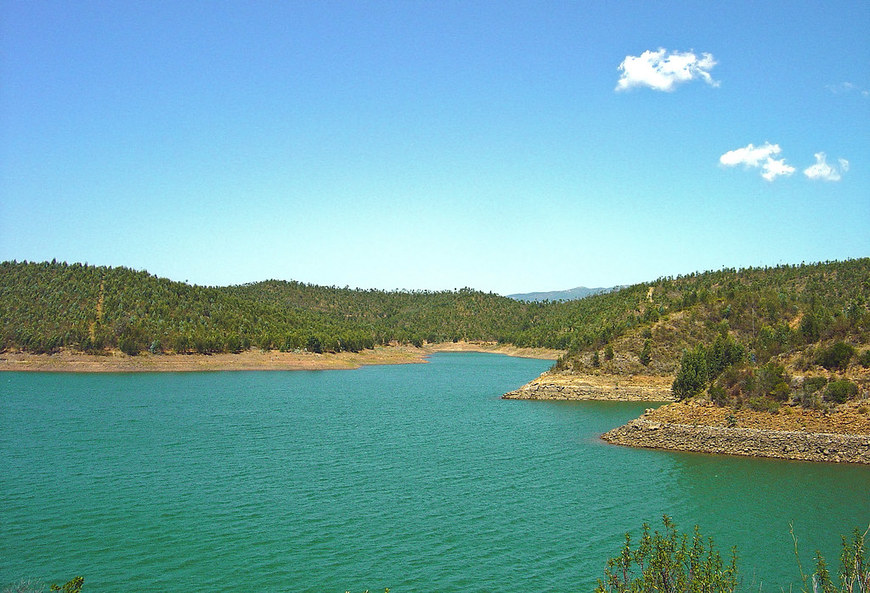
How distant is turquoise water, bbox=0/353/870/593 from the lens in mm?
19453

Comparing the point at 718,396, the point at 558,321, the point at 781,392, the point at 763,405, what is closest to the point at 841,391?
the point at 781,392

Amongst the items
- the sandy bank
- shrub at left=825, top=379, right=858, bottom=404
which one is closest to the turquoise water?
the sandy bank

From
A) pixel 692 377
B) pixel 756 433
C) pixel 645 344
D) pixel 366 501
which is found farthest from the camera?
pixel 645 344

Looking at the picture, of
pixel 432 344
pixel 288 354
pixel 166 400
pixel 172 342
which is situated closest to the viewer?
pixel 166 400

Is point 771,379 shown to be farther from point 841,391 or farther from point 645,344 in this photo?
point 645,344

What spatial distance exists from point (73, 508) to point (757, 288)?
82.8 meters

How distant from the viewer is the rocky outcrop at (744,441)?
33.1 m

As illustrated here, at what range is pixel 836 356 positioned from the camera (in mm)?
37906

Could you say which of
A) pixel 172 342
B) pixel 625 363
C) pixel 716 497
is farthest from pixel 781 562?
pixel 172 342

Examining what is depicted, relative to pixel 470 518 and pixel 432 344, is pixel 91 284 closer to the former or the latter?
pixel 432 344

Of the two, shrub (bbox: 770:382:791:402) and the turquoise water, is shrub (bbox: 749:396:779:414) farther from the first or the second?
the turquoise water

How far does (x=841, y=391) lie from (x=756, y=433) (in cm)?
523

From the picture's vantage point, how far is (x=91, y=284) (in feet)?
366

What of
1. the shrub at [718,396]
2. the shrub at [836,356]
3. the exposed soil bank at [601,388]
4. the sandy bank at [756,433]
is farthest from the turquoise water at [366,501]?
the exposed soil bank at [601,388]
